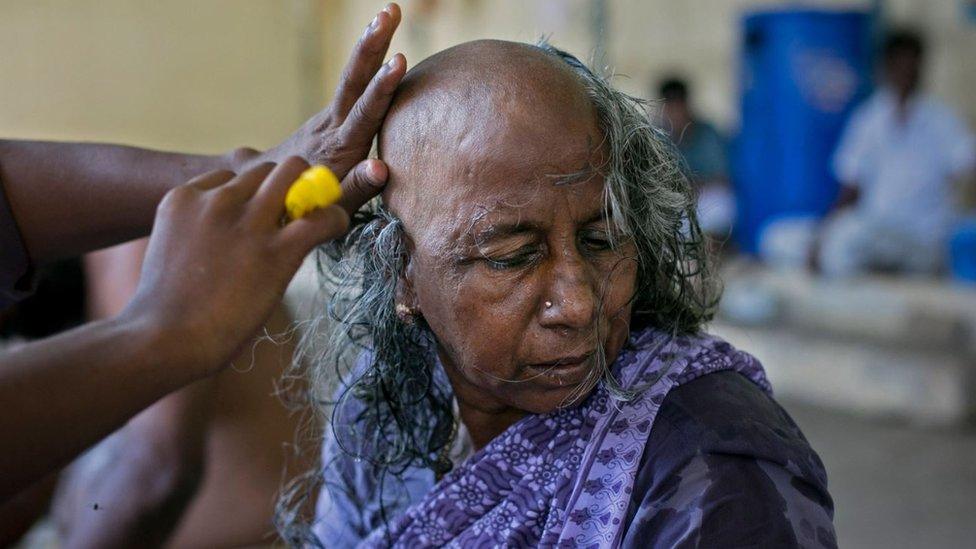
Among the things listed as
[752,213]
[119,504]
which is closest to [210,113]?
[752,213]

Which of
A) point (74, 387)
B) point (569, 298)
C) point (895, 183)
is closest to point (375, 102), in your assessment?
point (569, 298)

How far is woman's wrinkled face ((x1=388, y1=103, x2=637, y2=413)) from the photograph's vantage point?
1738 mm

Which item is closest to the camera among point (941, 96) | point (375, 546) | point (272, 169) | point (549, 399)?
point (272, 169)

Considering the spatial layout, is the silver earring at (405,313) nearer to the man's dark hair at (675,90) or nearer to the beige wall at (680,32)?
the beige wall at (680,32)

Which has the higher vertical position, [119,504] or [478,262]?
[478,262]

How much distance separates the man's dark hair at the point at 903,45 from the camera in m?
7.16

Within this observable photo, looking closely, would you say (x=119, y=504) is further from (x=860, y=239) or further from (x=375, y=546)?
(x=860, y=239)

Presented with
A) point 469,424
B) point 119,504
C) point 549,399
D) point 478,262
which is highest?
point 478,262

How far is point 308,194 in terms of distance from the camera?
1.30m

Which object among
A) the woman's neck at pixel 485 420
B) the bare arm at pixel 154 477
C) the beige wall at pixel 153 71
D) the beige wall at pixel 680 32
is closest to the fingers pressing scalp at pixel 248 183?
the woman's neck at pixel 485 420

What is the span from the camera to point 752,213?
886 centimetres

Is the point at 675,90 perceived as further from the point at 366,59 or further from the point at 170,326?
the point at 170,326

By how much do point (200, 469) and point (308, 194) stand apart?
190cm

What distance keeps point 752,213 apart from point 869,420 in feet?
9.33
